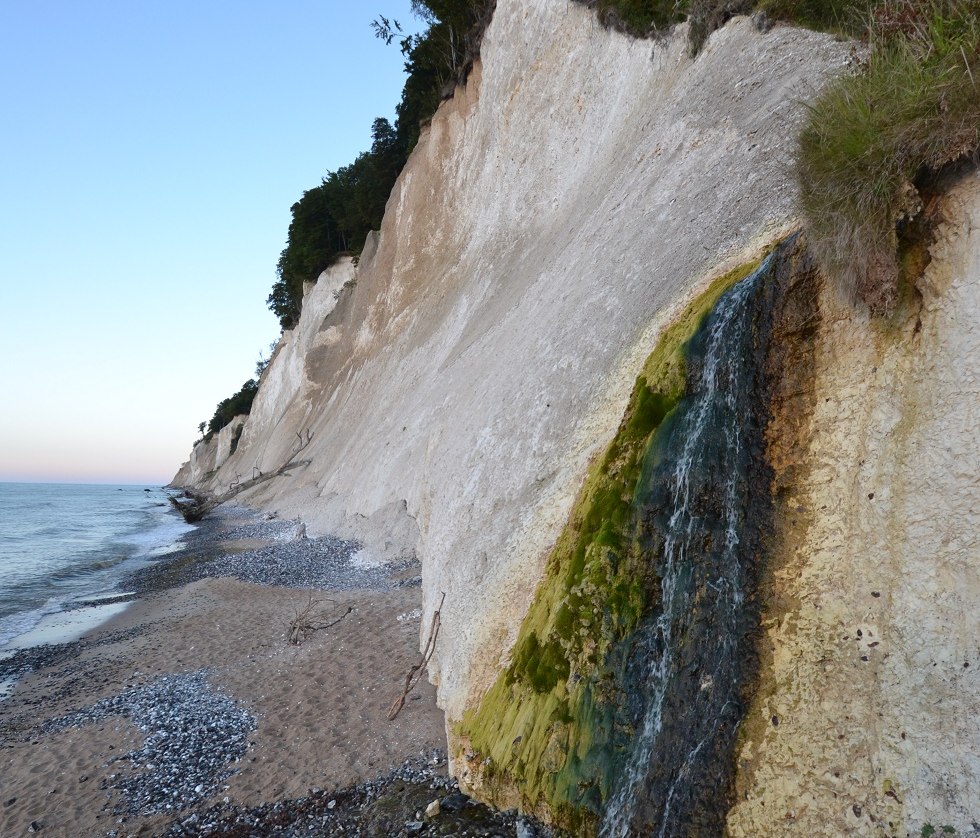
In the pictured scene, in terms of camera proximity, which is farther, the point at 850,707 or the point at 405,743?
the point at 405,743

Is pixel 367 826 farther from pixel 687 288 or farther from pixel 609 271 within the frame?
pixel 609 271

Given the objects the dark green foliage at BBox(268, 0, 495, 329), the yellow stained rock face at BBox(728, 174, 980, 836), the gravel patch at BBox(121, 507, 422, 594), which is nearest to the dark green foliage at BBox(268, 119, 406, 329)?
the dark green foliage at BBox(268, 0, 495, 329)

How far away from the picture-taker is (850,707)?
167 inches

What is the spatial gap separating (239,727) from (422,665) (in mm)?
2331

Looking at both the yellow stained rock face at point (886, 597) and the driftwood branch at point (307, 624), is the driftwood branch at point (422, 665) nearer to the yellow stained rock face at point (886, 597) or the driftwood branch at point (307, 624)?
the driftwood branch at point (307, 624)

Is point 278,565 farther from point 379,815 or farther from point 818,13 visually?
point 818,13

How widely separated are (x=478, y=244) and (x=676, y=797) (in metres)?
18.2

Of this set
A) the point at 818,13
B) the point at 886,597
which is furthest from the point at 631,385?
the point at 818,13

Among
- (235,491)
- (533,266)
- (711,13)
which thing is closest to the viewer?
(711,13)

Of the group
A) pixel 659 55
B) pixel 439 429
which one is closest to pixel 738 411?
pixel 439 429

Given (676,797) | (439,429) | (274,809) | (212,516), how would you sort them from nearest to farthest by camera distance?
1. (676,797)
2. (274,809)
3. (439,429)
4. (212,516)

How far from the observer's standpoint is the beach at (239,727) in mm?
6309

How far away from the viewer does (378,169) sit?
122ft

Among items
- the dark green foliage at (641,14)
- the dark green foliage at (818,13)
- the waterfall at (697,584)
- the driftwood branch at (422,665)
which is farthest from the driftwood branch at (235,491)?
the waterfall at (697,584)
